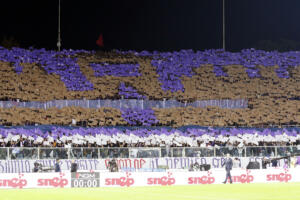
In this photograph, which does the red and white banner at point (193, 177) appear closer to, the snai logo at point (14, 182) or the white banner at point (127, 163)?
the snai logo at point (14, 182)

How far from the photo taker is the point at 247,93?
6581 centimetres

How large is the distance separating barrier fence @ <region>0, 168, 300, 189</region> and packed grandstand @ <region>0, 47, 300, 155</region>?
700 cm

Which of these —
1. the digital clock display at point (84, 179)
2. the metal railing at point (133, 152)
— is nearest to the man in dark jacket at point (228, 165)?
the metal railing at point (133, 152)

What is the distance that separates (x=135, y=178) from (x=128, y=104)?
22.0 meters

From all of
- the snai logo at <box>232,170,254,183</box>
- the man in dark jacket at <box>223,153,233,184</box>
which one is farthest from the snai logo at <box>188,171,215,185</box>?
the snai logo at <box>232,170,254,183</box>

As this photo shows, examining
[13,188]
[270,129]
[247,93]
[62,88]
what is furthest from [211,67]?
[13,188]

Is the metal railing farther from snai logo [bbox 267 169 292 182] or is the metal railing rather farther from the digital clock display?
the digital clock display

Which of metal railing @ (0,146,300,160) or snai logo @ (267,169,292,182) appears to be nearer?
snai logo @ (267,169,292,182)

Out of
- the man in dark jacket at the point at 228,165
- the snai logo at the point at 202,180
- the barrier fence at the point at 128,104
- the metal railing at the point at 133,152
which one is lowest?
the snai logo at the point at 202,180

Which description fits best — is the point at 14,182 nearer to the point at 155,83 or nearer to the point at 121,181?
the point at 121,181

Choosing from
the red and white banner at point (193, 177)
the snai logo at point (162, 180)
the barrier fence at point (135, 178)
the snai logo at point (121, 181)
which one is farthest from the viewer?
the snai logo at point (162, 180)

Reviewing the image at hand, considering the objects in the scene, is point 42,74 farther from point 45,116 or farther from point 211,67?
point 211,67

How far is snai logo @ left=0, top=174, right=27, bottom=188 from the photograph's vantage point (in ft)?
124

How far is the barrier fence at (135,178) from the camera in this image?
3831cm
